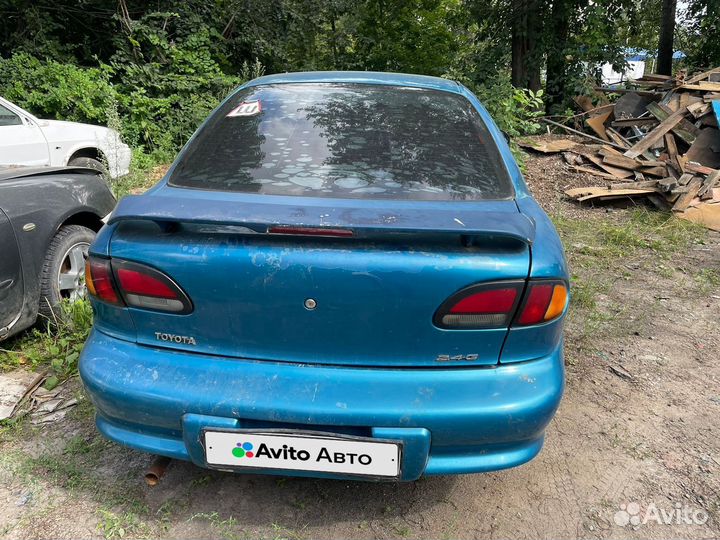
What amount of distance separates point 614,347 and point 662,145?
17.5ft

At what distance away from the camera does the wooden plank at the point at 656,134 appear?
708 centimetres

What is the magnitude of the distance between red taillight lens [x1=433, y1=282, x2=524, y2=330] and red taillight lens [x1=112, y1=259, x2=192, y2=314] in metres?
0.80

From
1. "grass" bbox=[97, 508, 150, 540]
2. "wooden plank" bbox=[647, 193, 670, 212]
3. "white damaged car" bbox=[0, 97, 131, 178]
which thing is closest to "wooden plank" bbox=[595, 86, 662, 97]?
"wooden plank" bbox=[647, 193, 670, 212]

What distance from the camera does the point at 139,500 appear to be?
2.00m

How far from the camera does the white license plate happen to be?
1595mm

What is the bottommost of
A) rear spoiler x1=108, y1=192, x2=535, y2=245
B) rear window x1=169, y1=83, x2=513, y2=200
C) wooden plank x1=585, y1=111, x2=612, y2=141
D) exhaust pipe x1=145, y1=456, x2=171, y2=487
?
exhaust pipe x1=145, y1=456, x2=171, y2=487

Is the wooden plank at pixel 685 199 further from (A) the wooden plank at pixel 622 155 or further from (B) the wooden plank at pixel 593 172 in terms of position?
(B) the wooden plank at pixel 593 172

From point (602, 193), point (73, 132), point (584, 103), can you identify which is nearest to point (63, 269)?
point (73, 132)

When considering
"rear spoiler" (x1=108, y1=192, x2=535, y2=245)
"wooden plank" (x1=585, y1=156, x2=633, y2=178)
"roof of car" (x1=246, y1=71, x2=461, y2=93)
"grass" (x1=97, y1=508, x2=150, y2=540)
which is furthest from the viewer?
"wooden plank" (x1=585, y1=156, x2=633, y2=178)

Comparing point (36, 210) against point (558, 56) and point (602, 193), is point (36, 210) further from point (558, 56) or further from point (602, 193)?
point (558, 56)

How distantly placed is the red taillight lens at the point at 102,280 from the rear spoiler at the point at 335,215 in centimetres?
16

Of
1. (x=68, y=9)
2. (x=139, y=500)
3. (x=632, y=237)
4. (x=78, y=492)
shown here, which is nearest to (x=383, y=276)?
(x=139, y=500)

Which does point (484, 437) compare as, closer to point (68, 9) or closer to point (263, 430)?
point (263, 430)

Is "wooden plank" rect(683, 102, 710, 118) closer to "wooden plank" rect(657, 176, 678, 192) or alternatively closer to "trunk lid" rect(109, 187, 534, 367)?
"wooden plank" rect(657, 176, 678, 192)
